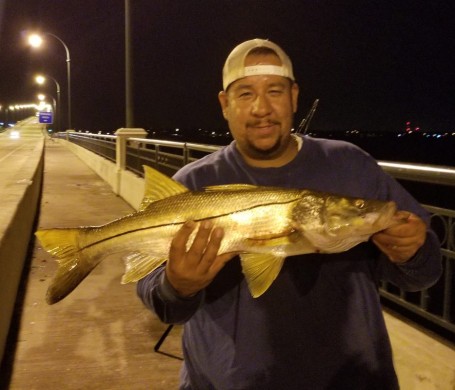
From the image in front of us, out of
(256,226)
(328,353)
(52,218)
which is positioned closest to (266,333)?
(328,353)

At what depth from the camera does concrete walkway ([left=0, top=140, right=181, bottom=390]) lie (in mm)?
4168

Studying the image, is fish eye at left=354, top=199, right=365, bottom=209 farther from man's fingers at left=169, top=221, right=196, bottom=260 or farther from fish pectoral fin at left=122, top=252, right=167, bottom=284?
fish pectoral fin at left=122, top=252, right=167, bottom=284

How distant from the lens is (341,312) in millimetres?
2123

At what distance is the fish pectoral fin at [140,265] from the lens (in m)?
2.26

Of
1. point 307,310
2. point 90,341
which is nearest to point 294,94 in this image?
point 307,310

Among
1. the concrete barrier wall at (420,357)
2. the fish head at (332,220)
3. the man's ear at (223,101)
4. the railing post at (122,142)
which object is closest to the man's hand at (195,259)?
the fish head at (332,220)

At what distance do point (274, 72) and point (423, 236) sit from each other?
94cm

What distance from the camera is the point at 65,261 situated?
2387mm

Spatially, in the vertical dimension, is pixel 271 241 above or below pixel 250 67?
below

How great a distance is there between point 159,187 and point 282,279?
2.12 ft

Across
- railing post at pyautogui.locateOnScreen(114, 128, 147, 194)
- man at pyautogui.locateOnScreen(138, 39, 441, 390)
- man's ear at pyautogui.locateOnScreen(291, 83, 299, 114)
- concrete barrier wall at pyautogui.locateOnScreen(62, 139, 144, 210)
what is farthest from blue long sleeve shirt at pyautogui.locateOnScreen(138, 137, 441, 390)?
railing post at pyautogui.locateOnScreen(114, 128, 147, 194)

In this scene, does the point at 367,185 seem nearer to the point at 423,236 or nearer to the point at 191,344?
the point at 423,236

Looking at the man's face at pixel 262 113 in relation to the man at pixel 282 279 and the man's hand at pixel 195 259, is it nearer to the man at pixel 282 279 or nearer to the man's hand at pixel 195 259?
the man at pixel 282 279

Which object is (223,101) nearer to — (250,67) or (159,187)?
(250,67)
